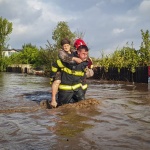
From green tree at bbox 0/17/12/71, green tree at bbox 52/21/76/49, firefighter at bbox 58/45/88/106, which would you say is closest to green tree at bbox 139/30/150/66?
firefighter at bbox 58/45/88/106

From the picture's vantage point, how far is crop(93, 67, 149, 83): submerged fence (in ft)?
63.7

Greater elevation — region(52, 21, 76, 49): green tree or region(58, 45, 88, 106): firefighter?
region(52, 21, 76, 49): green tree

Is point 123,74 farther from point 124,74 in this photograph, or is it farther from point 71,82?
point 71,82

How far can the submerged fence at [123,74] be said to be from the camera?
63.7ft

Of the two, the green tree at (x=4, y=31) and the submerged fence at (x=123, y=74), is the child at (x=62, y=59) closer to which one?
the submerged fence at (x=123, y=74)

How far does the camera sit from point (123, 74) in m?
22.3

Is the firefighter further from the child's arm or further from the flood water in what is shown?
the flood water

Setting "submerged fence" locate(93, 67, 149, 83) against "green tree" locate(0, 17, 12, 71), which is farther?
"green tree" locate(0, 17, 12, 71)

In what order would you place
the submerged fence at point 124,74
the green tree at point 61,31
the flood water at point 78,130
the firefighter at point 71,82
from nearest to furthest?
the flood water at point 78,130, the firefighter at point 71,82, the submerged fence at point 124,74, the green tree at point 61,31

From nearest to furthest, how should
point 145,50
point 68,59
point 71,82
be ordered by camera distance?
point 68,59 → point 71,82 → point 145,50

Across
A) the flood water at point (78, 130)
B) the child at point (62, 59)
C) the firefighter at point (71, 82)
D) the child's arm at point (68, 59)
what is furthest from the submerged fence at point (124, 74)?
the flood water at point (78, 130)

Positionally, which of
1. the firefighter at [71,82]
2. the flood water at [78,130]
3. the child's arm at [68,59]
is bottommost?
the flood water at [78,130]

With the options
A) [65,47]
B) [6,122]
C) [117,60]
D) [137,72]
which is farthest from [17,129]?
[117,60]

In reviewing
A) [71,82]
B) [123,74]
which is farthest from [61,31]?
[71,82]
